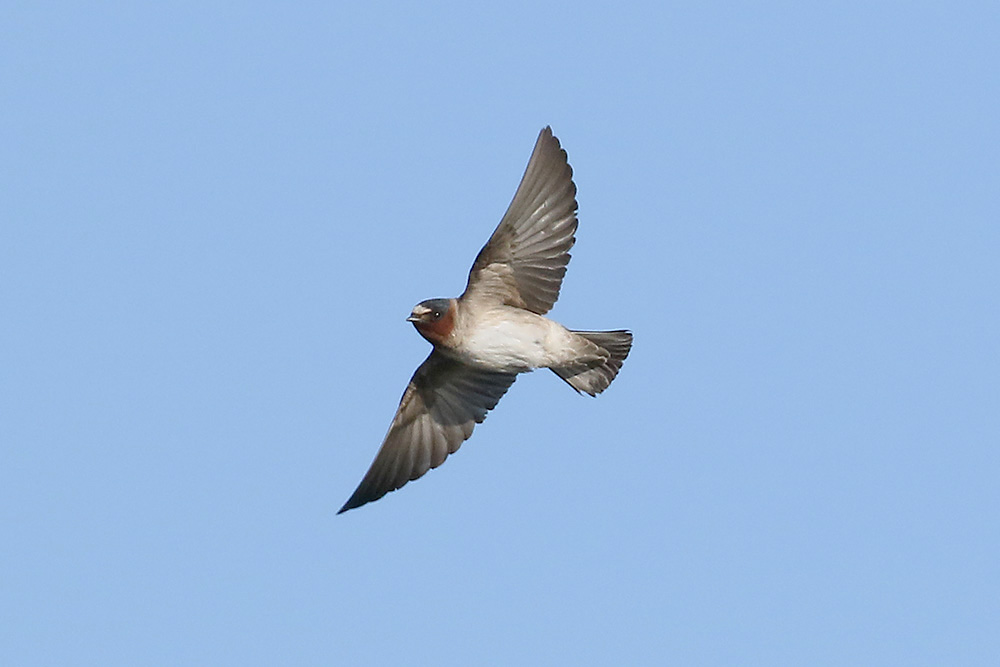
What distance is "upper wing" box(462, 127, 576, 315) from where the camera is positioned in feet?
36.1

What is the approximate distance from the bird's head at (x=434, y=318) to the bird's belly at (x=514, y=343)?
→ 172 millimetres

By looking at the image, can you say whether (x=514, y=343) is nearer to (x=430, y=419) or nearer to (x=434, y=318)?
(x=434, y=318)

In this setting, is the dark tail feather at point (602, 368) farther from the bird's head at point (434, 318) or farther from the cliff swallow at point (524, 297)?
the bird's head at point (434, 318)

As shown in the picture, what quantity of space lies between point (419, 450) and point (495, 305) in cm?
159

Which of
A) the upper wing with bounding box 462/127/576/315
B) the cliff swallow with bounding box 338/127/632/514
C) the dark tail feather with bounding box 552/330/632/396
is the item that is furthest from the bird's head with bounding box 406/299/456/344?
the dark tail feather with bounding box 552/330/632/396

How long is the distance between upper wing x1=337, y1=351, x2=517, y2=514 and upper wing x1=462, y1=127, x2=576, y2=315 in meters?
0.87

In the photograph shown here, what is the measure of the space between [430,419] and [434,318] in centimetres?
152

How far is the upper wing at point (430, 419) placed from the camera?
1191 centimetres

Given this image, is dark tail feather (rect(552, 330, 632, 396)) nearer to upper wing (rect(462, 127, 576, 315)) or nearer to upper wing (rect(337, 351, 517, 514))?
upper wing (rect(337, 351, 517, 514))

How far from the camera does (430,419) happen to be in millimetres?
12086

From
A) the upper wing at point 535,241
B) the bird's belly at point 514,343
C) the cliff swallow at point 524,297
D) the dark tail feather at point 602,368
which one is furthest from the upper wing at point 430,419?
the upper wing at point 535,241

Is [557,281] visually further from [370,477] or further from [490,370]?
[370,477]

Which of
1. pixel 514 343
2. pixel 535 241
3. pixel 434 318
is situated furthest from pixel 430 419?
pixel 535 241

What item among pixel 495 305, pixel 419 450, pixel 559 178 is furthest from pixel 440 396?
pixel 559 178
